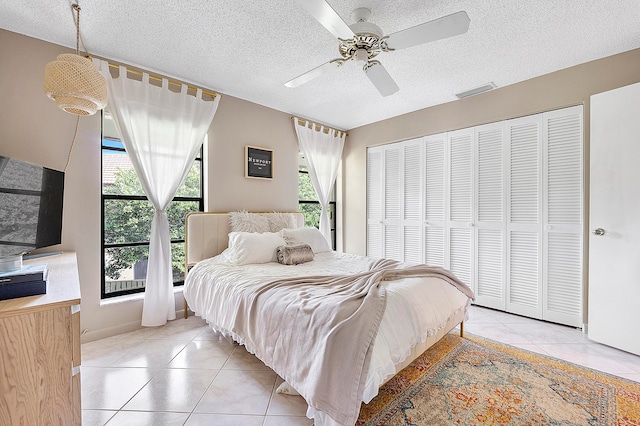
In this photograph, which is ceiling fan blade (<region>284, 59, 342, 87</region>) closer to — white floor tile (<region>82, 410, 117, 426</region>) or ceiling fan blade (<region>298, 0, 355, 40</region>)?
ceiling fan blade (<region>298, 0, 355, 40</region>)

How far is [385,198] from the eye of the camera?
4.49 meters

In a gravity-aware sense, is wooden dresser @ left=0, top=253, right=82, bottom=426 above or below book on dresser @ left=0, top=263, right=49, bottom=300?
below

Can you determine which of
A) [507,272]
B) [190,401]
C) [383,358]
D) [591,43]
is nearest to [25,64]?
[190,401]

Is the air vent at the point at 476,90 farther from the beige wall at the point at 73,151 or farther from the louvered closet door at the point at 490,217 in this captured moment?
the beige wall at the point at 73,151

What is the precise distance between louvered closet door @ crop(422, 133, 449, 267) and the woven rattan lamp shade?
365 cm

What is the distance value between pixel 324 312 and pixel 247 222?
6.89 ft

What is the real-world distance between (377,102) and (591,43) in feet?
6.71

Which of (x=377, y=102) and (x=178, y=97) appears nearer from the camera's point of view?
(x=178, y=97)

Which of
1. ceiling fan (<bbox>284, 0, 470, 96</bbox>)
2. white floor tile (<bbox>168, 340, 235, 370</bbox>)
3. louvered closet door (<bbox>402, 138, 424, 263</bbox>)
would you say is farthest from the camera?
louvered closet door (<bbox>402, 138, 424, 263</bbox>)

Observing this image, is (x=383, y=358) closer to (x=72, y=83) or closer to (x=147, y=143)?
(x=72, y=83)

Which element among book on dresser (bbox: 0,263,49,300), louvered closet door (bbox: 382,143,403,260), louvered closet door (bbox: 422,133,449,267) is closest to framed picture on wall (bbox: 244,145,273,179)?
louvered closet door (bbox: 382,143,403,260)

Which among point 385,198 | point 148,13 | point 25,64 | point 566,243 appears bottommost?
point 566,243

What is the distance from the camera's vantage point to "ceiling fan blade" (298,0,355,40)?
1576mm

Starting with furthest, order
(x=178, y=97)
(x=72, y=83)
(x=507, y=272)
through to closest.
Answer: (x=507, y=272) → (x=178, y=97) → (x=72, y=83)
